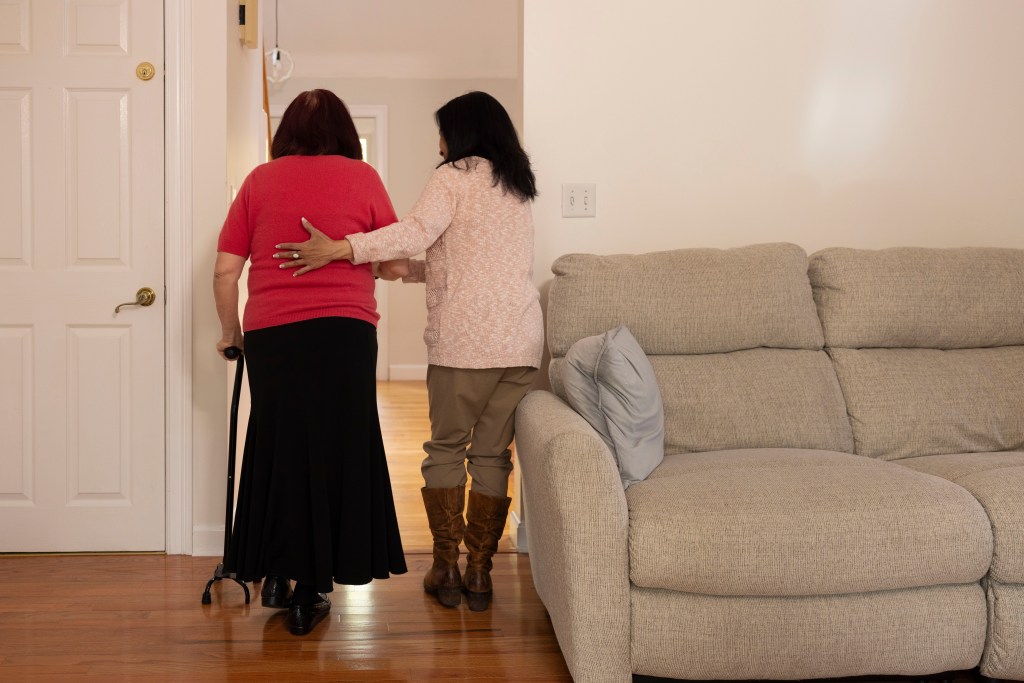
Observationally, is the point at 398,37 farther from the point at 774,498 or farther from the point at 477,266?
the point at 774,498

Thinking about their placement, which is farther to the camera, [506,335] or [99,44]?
[99,44]

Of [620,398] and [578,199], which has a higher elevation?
[578,199]

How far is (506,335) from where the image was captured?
2.36 metres

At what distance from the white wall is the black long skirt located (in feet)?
3.01

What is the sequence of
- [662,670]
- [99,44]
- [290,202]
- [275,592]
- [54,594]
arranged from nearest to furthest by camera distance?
[662,670]
[290,202]
[275,592]
[54,594]
[99,44]

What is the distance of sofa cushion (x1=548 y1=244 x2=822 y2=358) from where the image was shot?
2.46 meters

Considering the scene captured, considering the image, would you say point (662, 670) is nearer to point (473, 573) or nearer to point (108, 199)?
point (473, 573)

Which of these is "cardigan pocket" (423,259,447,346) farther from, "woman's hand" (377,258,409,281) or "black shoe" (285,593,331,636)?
"black shoe" (285,593,331,636)

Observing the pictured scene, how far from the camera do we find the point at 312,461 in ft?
7.21

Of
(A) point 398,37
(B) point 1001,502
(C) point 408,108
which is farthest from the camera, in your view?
(C) point 408,108

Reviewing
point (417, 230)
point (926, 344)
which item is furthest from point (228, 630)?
point (926, 344)

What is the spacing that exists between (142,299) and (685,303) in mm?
1695

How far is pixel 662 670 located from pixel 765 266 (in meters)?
1.19

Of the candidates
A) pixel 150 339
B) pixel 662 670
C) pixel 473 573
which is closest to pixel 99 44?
pixel 150 339
